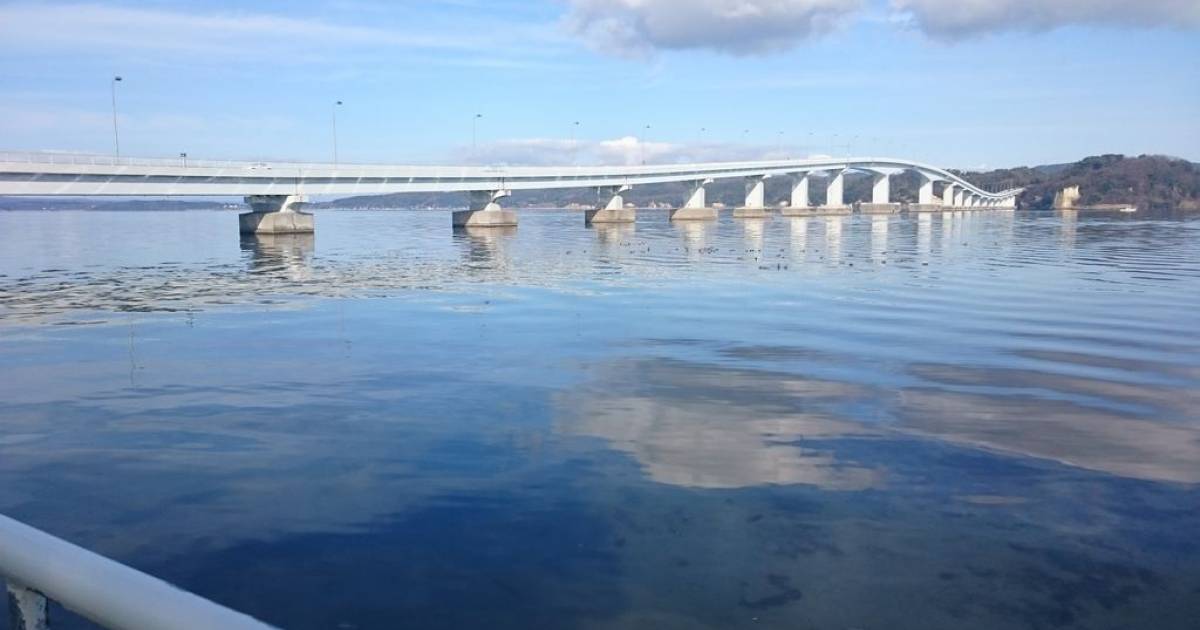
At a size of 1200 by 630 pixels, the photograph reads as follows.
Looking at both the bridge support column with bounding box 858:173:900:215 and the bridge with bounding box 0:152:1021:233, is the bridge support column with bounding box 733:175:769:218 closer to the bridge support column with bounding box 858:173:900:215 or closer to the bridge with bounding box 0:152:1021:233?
the bridge with bounding box 0:152:1021:233

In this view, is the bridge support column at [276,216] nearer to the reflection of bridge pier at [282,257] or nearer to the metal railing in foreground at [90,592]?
the reflection of bridge pier at [282,257]

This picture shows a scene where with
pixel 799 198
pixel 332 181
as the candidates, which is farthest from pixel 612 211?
pixel 799 198

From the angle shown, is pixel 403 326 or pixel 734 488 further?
pixel 403 326

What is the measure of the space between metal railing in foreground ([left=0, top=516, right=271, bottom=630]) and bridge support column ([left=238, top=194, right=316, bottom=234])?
78.4 m

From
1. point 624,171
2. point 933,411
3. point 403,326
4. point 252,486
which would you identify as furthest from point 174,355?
point 624,171

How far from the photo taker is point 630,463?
366 inches

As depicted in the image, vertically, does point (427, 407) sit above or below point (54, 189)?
below

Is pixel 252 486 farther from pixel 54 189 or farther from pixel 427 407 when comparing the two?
pixel 54 189

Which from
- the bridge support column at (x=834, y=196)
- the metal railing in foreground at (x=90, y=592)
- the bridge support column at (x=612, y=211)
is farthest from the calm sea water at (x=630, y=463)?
the bridge support column at (x=834, y=196)

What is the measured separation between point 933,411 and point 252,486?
26.8 feet

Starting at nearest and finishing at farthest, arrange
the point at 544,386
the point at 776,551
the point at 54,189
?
the point at 776,551 → the point at 544,386 → the point at 54,189

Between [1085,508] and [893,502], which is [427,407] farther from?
[1085,508]

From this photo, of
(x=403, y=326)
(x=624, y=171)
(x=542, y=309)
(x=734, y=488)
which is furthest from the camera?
(x=624, y=171)

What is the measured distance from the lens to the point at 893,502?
26.4 feet
